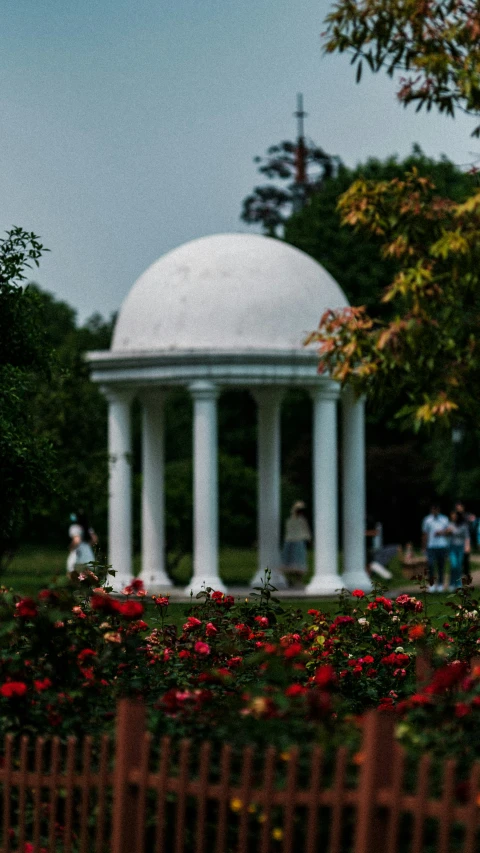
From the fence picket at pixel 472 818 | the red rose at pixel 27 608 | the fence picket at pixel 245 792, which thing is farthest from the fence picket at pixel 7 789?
the fence picket at pixel 472 818

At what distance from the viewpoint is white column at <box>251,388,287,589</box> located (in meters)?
27.2

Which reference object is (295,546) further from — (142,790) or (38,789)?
(142,790)

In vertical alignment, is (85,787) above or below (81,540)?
below

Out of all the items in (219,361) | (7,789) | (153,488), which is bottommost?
(7,789)

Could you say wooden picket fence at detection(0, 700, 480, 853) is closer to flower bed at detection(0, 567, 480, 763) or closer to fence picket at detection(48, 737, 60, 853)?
fence picket at detection(48, 737, 60, 853)

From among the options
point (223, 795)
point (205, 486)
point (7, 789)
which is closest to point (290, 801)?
point (223, 795)

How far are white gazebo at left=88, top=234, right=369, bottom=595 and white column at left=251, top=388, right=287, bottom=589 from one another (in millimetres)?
853

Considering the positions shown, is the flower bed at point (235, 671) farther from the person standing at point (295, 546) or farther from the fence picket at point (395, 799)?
the person standing at point (295, 546)

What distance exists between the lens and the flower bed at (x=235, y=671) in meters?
5.59

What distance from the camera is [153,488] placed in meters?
27.3

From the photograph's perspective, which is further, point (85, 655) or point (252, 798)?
point (85, 655)

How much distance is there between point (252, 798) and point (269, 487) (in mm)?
22315

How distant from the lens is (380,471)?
152 feet

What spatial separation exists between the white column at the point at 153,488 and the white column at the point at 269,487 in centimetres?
181
